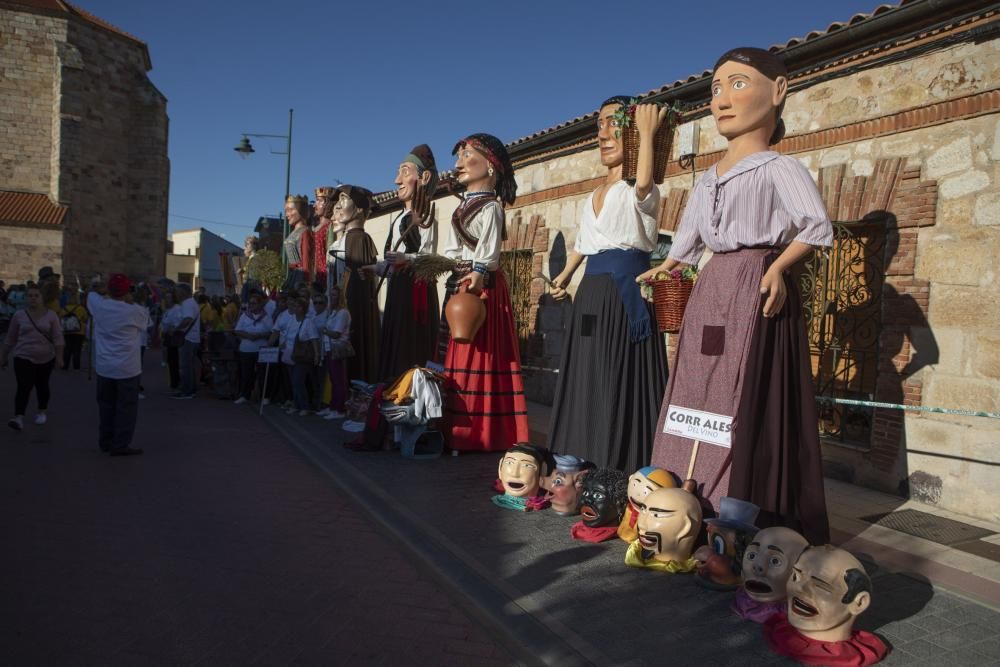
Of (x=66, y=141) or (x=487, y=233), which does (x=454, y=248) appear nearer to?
(x=487, y=233)

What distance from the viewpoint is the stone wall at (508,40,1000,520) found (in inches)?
201

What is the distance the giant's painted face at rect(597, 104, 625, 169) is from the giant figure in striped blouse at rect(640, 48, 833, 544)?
0.95m

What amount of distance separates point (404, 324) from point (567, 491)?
136 inches

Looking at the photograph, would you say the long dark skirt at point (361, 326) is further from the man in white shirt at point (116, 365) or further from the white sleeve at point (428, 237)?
the man in white shirt at point (116, 365)

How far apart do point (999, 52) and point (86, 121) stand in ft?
111

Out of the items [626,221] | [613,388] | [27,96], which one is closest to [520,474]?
[613,388]

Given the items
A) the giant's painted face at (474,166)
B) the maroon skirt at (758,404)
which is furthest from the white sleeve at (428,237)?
the maroon skirt at (758,404)

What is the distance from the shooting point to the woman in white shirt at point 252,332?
1036cm

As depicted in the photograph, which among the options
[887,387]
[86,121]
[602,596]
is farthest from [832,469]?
[86,121]

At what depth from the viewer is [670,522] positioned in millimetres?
3744

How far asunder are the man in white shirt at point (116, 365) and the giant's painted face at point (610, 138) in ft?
14.8

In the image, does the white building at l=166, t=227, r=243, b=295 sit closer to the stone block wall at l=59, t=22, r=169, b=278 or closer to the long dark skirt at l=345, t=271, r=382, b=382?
the stone block wall at l=59, t=22, r=169, b=278

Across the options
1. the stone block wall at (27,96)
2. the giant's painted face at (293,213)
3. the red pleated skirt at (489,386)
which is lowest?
the red pleated skirt at (489,386)

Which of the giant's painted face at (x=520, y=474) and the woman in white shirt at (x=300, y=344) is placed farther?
the woman in white shirt at (x=300, y=344)
